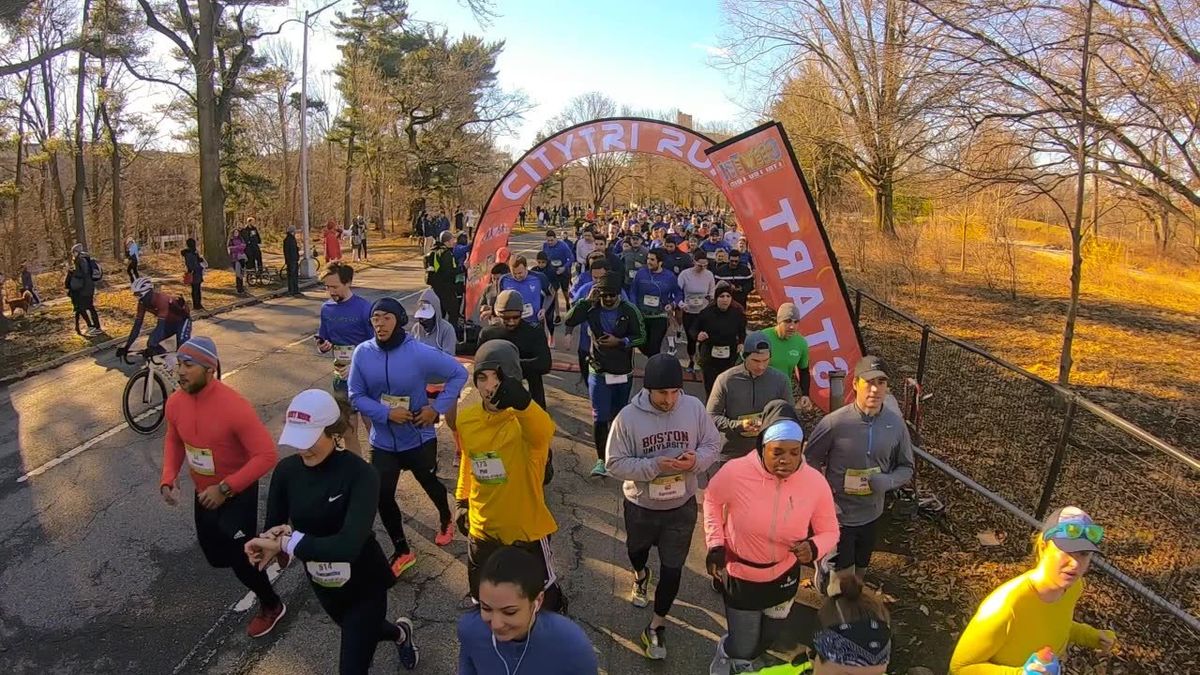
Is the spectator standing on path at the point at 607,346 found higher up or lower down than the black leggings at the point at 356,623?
higher up

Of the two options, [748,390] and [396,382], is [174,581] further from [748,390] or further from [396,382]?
[748,390]

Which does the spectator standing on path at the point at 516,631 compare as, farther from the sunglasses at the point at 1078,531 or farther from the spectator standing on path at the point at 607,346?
the spectator standing on path at the point at 607,346

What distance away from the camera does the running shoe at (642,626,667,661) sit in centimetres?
373

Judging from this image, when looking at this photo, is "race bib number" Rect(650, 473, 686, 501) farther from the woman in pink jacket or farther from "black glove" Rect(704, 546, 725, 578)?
"black glove" Rect(704, 546, 725, 578)

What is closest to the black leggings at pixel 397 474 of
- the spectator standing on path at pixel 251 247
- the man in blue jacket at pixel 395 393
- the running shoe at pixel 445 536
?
the man in blue jacket at pixel 395 393

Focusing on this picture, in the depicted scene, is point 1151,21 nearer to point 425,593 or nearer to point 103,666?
point 425,593

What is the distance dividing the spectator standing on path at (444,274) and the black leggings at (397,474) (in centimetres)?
631

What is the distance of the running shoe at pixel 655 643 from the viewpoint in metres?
3.73

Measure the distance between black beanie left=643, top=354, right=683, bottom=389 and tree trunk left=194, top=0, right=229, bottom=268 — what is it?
66.9 ft

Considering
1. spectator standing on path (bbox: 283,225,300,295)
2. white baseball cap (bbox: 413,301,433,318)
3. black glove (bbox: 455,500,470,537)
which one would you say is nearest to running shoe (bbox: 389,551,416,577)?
black glove (bbox: 455,500,470,537)

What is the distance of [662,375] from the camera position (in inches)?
139

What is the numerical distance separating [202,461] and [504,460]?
177 cm

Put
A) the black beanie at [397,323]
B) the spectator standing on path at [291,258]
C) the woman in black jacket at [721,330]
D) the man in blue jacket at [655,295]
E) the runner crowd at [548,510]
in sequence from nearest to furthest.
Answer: the runner crowd at [548,510] → the black beanie at [397,323] → the woman in black jacket at [721,330] → the man in blue jacket at [655,295] → the spectator standing on path at [291,258]

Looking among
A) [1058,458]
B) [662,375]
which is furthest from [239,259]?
[1058,458]
